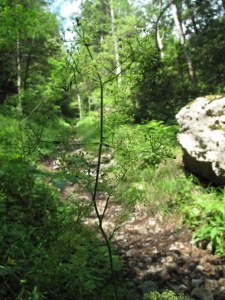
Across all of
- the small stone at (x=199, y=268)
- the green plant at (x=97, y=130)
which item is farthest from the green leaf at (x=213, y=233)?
the green plant at (x=97, y=130)

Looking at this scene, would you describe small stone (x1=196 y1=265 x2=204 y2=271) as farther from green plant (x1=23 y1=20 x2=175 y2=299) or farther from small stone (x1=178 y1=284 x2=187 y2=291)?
green plant (x1=23 y1=20 x2=175 y2=299)

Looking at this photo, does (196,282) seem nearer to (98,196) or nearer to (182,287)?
(182,287)

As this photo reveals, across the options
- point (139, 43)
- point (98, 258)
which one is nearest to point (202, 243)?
point (98, 258)

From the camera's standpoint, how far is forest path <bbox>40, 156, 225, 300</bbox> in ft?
9.04

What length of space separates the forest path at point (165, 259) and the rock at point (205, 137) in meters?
1.18

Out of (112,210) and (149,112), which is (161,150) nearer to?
(112,210)

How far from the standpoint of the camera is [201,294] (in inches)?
99.3

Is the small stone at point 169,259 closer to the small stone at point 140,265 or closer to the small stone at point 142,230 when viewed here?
the small stone at point 140,265

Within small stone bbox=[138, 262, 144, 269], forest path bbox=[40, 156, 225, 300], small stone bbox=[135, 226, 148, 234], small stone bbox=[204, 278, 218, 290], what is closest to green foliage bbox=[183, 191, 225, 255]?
forest path bbox=[40, 156, 225, 300]

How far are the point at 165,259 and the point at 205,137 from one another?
2507 mm

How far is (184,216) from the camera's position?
394 cm

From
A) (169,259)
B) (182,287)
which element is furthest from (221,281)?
(169,259)

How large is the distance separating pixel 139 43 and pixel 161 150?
21.9 inches

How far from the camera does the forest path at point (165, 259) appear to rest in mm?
2756
